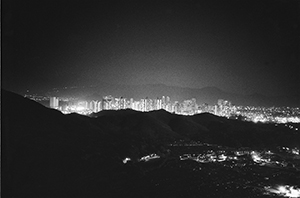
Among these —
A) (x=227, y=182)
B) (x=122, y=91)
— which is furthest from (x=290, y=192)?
(x=122, y=91)

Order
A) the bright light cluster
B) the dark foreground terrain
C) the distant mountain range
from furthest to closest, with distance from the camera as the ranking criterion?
the distant mountain range < the bright light cluster < the dark foreground terrain

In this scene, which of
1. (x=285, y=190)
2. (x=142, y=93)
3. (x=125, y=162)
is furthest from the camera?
(x=142, y=93)

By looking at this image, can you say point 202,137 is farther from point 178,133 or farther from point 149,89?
point 149,89

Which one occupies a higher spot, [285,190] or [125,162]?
[125,162]

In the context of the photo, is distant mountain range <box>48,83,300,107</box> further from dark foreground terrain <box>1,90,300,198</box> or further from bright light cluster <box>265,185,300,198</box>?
bright light cluster <box>265,185,300,198</box>

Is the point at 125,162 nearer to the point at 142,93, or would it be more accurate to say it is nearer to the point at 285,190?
the point at 285,190

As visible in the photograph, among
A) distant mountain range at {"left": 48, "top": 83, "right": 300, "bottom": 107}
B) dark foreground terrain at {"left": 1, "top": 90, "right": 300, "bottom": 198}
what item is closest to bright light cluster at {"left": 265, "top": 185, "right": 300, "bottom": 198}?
dark foreground terrain at {"left": 1, "top": 90, "right": 300, "bottom": 198}

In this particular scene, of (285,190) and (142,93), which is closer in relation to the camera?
(285,190)

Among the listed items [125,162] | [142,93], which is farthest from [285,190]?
[142,93]

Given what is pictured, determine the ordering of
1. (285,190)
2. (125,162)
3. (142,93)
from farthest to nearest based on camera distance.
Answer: (142,93) < (125,162) < (285,190)
